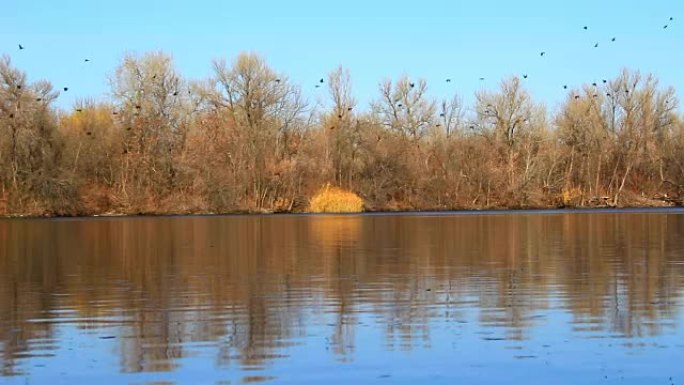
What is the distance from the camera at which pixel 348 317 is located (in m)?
14.3

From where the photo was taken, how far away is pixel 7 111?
69000 millimetres

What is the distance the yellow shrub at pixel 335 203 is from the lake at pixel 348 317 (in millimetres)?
44915

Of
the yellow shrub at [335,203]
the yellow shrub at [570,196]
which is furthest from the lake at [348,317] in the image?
the yellow shrub at [570,196]

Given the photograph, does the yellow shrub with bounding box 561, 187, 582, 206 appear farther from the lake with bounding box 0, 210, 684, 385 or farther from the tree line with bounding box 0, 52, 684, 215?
the lake with bounding box 0, 210, 684, 385

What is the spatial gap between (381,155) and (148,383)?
234 feet

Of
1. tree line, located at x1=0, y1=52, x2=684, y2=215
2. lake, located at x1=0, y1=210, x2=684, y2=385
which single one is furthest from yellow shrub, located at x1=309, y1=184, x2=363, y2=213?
lake, located at x1=0, y1=210, x2=684, y2=385

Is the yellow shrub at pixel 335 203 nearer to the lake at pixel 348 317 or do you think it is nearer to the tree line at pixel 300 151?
the tree line at pixel 300 151

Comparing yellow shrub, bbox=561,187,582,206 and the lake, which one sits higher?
yellow shrub, bbox=561,187,582,206

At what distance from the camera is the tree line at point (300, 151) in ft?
232

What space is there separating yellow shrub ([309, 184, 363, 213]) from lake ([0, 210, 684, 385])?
4491 cm

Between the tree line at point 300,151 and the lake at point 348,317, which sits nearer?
the lake at point 348,317

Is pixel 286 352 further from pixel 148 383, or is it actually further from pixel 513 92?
pixel 513 92

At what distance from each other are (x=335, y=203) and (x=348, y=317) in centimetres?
5990

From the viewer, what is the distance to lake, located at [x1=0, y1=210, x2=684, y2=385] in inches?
410
